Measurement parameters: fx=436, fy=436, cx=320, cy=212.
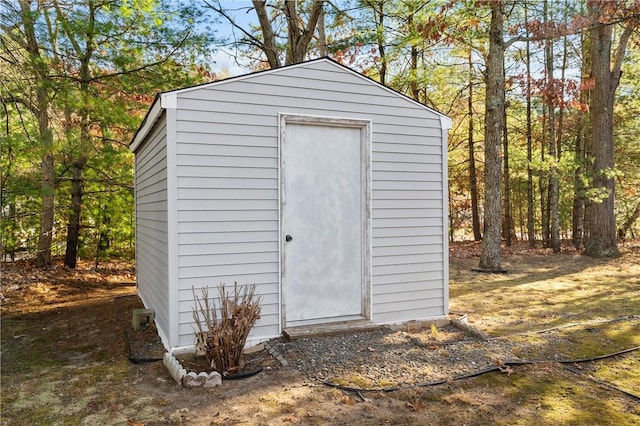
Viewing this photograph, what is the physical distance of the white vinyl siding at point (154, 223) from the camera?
14.7ft

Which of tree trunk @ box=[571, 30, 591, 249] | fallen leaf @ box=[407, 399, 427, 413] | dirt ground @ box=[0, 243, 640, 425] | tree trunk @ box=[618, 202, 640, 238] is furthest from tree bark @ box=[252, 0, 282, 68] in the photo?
tree trunk @ box=[618, 202, 640, 238]

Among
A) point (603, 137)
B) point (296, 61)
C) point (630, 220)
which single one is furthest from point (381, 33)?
point (630, 220)

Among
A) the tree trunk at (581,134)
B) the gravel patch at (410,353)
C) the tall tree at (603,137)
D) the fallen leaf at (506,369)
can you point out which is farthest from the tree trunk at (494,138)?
the fallen leaf at (506,369)

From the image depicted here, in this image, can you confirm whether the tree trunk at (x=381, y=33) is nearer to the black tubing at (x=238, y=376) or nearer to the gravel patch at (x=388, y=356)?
the gravel patch at (x=388, y=356)

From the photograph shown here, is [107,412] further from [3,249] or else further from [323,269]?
[3,249]

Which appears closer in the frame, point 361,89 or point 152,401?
point 152,401

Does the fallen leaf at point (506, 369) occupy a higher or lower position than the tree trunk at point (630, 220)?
lower

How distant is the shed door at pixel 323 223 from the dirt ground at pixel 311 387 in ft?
3.62

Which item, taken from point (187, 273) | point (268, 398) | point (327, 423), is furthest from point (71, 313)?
point (327, 423)

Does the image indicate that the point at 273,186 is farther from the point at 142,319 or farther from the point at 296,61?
the point at 296,61

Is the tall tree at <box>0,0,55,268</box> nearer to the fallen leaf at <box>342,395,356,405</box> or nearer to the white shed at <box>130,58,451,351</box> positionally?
the white shed at <box>130,58,451,351</box>

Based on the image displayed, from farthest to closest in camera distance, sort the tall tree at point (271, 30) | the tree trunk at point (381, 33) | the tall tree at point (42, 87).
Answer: the tree trunk at point (381, 33) → the tall tree at point (271, 30) → the tall tree at point (42, 87)

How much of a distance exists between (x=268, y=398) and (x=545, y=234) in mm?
12881

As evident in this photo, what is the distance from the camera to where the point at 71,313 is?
6.61 metres
